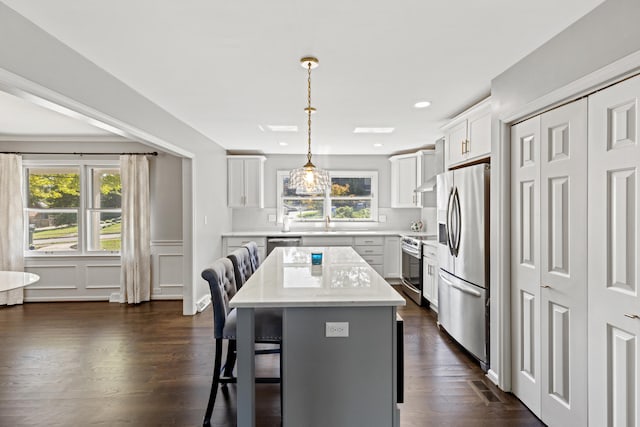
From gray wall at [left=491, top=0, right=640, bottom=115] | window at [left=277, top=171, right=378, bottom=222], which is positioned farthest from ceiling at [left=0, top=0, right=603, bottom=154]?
window at [left=277, top=171, right=378, bottom=222]

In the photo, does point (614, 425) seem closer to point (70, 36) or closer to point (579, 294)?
point (579, 294)

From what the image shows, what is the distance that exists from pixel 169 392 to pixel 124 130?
84.2 inches

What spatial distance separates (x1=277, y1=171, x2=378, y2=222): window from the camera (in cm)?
639

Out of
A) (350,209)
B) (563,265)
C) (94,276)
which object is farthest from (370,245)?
(94,276)

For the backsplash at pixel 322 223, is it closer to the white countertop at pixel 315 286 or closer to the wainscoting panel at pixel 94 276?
the wainscoting panel at pixel 94 276

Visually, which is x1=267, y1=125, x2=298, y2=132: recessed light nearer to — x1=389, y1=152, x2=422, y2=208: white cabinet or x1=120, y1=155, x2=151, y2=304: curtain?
x1=120, y1=155, x2=151, y2=304: curtain

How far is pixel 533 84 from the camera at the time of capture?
2184 mm

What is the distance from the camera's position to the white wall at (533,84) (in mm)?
1587

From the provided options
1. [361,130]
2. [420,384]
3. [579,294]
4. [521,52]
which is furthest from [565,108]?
[361,130]

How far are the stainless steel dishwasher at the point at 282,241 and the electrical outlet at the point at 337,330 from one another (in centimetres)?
386

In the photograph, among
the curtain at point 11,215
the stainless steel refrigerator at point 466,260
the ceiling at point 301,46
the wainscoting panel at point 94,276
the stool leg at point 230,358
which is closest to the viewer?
the ceiling at point 301,46

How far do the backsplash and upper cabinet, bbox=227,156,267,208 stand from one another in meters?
0.47

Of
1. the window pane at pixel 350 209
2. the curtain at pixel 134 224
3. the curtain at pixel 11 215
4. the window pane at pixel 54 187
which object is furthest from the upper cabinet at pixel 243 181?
the curtain at pixel 11 215

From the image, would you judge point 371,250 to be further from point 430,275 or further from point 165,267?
point 165,267
